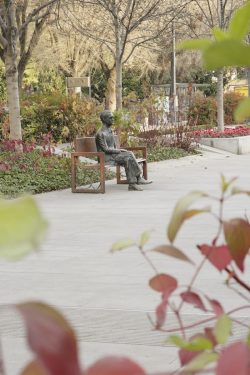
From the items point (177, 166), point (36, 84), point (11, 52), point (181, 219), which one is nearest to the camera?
point (181, 219)

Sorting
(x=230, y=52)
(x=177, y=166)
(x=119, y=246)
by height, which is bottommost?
(x=177, y=166)

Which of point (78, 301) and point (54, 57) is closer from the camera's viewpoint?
point (78, 301)

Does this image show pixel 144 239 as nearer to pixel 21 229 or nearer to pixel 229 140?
pixel 21 229

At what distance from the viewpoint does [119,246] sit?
48.7 inches

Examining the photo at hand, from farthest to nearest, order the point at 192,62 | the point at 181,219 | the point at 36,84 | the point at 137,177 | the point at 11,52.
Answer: the point at 192,62 < the point at 36,84 < the point at 11,52 < the point at 137,177 < the point at 181,219

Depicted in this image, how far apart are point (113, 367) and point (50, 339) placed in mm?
69

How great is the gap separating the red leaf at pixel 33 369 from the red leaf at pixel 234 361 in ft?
0.50

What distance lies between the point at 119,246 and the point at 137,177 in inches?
511

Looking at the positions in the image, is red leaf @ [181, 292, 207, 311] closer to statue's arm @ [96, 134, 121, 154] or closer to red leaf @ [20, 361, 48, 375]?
red leaf @ [20, 361, 48, 375]

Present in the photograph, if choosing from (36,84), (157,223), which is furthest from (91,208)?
(36,84)

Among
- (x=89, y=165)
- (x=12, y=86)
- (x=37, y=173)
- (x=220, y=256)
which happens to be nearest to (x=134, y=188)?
(x=89, y=165)

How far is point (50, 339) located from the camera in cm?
60

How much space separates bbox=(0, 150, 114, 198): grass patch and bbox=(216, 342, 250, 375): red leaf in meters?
12.3

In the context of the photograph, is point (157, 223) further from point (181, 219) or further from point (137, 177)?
point (181, 219)
